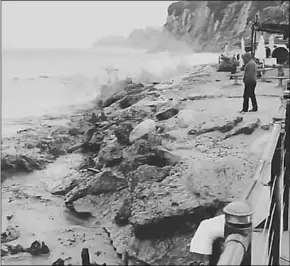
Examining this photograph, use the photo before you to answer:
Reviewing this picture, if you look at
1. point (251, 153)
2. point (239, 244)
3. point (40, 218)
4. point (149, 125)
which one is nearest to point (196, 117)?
point (149, 125)

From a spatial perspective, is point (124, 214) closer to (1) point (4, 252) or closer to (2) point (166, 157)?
(2) point (166, 157)

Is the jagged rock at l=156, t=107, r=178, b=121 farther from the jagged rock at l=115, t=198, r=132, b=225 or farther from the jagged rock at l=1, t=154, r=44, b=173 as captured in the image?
the jagged rock at l=115, t=198, r=132, b=225

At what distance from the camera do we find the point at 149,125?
11.6 meters

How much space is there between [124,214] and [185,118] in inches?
164

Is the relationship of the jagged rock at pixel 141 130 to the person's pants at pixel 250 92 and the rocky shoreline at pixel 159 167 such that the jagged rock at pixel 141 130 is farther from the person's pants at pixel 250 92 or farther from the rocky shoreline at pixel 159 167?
the person's pants at pixel 250 92

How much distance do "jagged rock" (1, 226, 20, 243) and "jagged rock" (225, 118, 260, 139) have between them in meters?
4.42

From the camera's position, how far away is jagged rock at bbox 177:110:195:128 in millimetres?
11469

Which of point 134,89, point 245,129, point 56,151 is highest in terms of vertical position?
point 245,129

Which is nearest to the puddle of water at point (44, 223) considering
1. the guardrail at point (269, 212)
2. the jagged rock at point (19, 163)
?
the jagged rock at point (19, 163)

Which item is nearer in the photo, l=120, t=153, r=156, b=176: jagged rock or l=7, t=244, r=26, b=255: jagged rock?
l=7, t=244, r=26, b=255: jagged rock

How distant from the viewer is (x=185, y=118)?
11789mm

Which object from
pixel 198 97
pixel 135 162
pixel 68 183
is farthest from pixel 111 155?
pixel 198 97

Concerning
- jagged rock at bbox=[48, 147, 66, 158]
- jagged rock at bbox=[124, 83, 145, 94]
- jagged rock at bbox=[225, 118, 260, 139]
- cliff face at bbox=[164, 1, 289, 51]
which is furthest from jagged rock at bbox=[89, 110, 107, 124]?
cliff face at bbox=[164, 1, 289, 51]

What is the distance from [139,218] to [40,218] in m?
2.52
